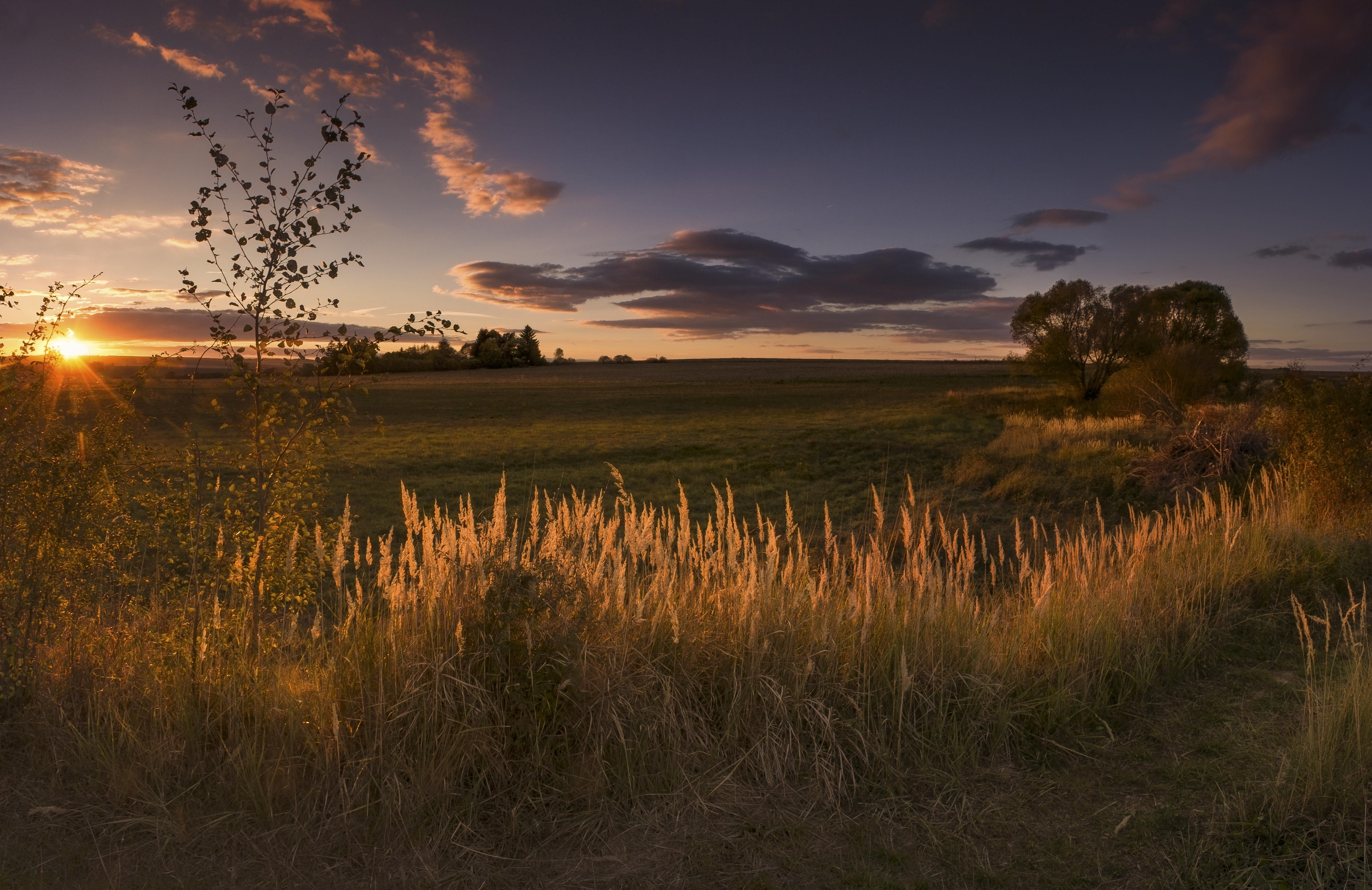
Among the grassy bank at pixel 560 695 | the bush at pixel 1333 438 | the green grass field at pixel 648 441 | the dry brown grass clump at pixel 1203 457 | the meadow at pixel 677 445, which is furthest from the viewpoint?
the green grass field at pixel 648 441

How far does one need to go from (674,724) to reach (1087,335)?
153ft

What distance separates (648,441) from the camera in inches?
1056

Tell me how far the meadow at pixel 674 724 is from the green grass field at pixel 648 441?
1.69 m

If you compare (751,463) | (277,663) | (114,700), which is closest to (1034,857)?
(277,663)

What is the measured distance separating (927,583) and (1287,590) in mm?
4361

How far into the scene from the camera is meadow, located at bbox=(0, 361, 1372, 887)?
11.0ft

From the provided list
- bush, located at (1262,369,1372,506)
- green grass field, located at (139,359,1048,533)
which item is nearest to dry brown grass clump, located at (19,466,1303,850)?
green grass field, located at (139,359,1048,533)

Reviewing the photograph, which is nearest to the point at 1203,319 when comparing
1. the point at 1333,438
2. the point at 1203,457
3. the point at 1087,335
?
the point at 1087,335

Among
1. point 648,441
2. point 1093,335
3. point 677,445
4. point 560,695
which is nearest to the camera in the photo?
point 560,695

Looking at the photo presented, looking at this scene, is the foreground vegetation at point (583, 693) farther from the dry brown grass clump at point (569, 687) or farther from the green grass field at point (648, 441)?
the green grass field at point (648, 441)

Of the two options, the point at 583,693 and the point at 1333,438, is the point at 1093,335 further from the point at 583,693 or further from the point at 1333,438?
the point at 583,693

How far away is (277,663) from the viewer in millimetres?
4277

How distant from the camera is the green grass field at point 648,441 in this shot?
17047 mm

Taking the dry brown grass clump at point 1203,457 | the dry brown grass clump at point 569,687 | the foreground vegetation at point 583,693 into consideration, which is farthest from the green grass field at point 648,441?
the dry brown grass clump at point 1203,457
